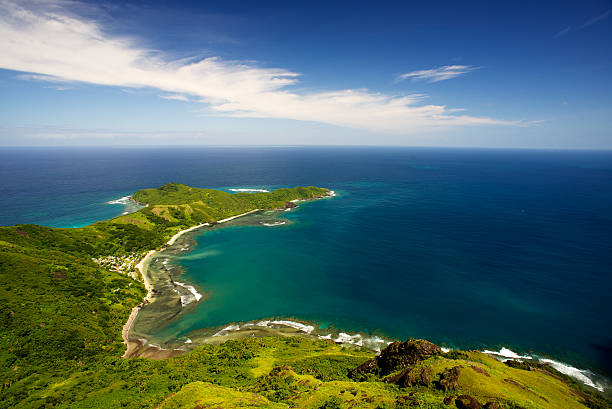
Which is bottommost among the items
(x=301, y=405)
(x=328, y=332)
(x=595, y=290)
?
(x=328, y=332)

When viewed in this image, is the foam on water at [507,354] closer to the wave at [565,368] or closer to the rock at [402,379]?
the wave at [565,368]

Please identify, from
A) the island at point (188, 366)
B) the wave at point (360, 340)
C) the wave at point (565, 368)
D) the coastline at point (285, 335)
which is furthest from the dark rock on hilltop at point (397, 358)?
the wave at point (565, 368)

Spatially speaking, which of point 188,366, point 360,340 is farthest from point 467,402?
point 188,366

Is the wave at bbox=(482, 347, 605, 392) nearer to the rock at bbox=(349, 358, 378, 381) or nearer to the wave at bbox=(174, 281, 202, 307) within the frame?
the rock at bbox=(349, 358, 378, 381)

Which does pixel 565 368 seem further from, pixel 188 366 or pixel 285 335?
pixel 188 366

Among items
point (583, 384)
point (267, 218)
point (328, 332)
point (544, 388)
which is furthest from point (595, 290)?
point (267, 218)

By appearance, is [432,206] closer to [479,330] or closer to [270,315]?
[479,330]
